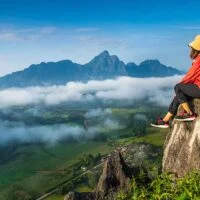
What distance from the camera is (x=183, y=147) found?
24.8 m

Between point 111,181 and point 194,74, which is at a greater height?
point 194,74

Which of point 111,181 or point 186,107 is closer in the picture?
point 186,107

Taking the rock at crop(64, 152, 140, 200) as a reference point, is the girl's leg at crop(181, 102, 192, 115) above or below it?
above

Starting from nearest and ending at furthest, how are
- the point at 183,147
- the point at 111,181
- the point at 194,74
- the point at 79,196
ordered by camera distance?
the point at 194,74 → the point at 183,147 → the point at 79,196 → the point at 111,181

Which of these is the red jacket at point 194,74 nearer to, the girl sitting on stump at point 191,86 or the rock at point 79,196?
the girl sitting on stump at point 191,86

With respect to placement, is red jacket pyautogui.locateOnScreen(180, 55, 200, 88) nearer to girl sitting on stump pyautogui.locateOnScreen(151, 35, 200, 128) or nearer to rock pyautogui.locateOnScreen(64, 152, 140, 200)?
girl sitting on stump pyautogui.locateOnScreen(151, 35, 200, 128)

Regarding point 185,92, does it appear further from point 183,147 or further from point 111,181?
point 111,181

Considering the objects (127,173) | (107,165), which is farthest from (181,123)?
(107,165)

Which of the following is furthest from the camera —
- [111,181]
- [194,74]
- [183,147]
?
[111,181]

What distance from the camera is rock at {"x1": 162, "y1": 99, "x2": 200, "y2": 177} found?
932 inches

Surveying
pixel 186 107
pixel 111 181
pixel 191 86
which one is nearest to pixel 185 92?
pixel 191 86

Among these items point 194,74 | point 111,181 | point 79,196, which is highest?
point 194,74

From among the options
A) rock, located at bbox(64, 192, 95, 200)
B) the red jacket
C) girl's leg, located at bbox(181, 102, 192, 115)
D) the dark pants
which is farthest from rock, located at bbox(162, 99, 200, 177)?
rock, located at bbox(64, 192, 95, 200)

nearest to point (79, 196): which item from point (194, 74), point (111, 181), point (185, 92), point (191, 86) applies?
point (111, 181)
